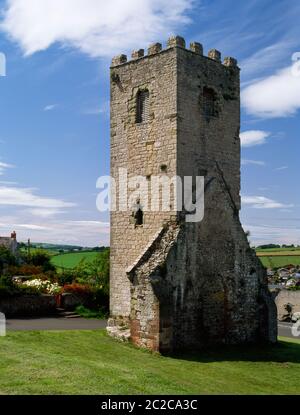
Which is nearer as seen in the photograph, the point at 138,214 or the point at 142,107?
the point at 138,214

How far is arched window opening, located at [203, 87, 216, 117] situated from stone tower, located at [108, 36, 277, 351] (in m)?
0.04

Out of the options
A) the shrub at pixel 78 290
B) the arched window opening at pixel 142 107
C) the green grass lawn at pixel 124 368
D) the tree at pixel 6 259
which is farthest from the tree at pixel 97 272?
the arched window opening at pixel 142 107

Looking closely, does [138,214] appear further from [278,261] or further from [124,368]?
[278,261]

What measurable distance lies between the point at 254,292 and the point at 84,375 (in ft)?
34.5

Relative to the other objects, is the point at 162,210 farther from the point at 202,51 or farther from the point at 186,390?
the point at 186,390

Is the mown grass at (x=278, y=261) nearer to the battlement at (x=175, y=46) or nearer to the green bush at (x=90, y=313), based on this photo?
the green bush at (x=90, y=313)

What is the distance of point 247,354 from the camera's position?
19.0m

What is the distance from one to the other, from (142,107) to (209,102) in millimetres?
2749

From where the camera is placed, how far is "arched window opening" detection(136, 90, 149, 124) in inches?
808

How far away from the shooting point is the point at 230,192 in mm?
21531

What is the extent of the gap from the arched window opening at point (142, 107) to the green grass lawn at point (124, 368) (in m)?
8.59

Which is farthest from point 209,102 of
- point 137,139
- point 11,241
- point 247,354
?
point 11,241

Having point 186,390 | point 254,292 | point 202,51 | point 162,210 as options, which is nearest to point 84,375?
point 186,390
